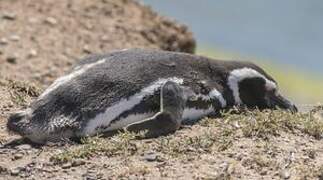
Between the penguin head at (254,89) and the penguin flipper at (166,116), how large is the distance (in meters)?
0.91

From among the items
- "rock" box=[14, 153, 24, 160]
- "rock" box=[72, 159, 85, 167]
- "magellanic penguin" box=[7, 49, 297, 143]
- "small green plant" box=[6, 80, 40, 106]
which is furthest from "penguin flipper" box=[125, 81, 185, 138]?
"small green plant" box=[6, 80, 40, 106]

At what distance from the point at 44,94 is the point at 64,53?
745 cm

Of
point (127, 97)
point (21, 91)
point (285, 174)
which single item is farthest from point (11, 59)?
point (285, 174)

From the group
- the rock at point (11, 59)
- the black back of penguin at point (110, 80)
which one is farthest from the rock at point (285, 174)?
the rock at point (11, 59)

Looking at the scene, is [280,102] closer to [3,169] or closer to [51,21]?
[3,169]

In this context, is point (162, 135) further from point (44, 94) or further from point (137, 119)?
point (44, 94)

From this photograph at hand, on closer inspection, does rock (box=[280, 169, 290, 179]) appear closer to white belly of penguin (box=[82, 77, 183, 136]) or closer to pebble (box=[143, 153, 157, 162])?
pebble (box=[143, 153, 157, 162])

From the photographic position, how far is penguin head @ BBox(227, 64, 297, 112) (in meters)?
9.70

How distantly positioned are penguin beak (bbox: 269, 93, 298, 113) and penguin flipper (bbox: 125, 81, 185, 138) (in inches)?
52.9

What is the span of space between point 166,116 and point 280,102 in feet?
5.80

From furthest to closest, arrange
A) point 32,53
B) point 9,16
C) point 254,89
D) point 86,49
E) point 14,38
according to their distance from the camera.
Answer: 1. point 9,16
2. point 86,49
3. point 14,38
4. point 32,53
5. point 254,89

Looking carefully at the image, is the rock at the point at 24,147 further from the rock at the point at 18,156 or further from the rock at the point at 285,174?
the rock at the point at 285,174

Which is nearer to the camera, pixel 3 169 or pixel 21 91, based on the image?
pixel 3 169

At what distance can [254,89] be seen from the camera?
32.4 feet
